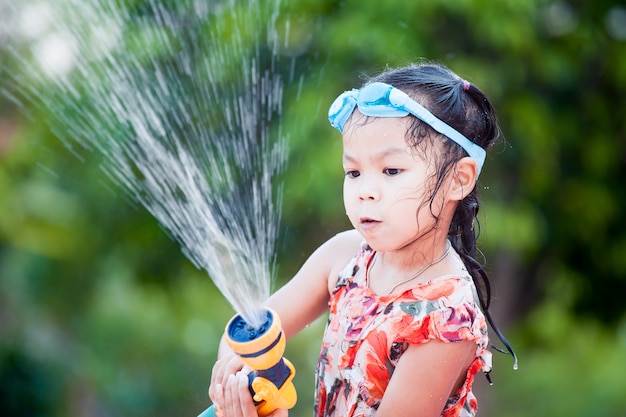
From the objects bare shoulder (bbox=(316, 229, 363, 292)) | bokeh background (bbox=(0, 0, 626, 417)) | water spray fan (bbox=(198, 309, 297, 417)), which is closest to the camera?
water spray fan (bbox=(198, 309, 297, 417))

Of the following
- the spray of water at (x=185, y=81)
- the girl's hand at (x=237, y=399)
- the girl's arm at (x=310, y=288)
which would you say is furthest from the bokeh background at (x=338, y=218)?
the girl's hand at (x=237, y=399)

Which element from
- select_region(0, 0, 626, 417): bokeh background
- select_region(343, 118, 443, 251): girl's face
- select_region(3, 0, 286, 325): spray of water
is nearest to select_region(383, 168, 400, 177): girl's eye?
select_region(343, 118, 443, 251): girl's face

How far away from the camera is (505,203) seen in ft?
16.2

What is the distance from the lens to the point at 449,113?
199cm

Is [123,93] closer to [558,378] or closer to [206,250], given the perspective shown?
[206,250]

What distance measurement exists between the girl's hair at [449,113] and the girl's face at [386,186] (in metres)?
0.03

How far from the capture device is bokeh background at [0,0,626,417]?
4.59 metres

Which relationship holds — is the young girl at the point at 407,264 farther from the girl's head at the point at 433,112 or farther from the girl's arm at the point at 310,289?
the girl's arm at the point at 310,289

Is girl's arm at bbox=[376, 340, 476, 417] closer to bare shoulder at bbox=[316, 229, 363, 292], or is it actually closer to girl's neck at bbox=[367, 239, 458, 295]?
girl's neck at bbox=[367, 239, 458, 295]

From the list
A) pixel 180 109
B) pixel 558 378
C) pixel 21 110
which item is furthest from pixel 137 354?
pixel 180 109

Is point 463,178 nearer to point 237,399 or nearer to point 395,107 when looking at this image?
point 395,107

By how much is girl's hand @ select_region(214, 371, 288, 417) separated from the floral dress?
0.17 metres

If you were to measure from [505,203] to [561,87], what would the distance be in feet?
2.60

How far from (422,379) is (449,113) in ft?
1.80
